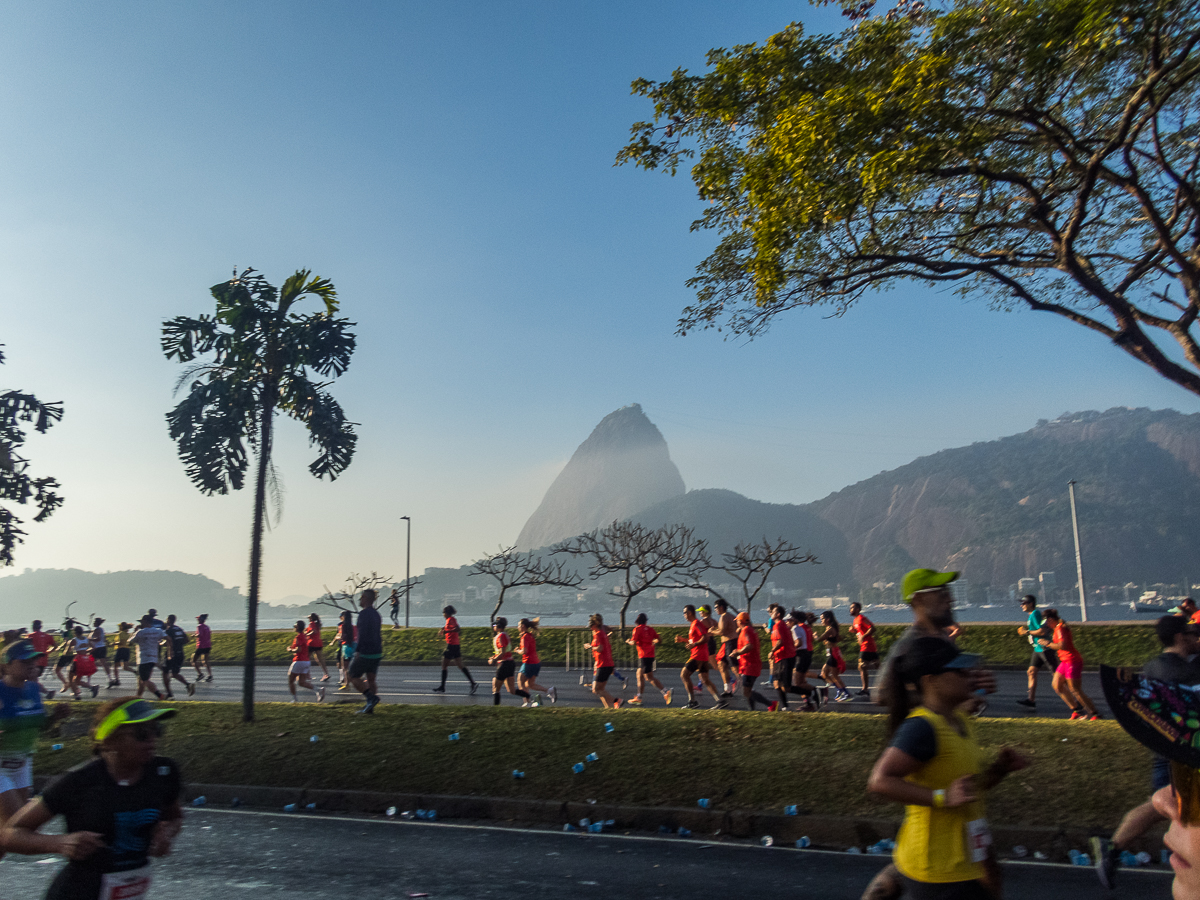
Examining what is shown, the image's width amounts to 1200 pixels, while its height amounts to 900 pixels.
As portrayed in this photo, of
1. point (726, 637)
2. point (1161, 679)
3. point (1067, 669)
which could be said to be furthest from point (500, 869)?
point (1067, 669)

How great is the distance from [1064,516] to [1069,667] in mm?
173617

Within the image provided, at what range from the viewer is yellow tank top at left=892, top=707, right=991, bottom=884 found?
289 centimetres

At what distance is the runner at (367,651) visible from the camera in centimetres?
1268

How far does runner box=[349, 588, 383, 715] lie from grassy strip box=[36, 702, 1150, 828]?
0.61 metres

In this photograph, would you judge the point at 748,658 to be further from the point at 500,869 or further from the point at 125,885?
the point at 125,885

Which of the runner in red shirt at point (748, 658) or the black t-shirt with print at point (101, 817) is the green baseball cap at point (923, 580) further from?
the runner in red shirt at point (748, 658)

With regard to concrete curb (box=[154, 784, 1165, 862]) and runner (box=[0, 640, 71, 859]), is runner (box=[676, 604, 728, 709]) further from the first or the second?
runner (box=[0, 640, 71, 859])

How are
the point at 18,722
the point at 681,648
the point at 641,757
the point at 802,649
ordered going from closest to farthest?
the point at 18,722 → the point at 641,757 → the point at 802,649 → the point at 681,648

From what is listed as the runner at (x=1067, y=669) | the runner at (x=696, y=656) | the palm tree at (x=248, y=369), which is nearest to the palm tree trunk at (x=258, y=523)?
the palm tree at (x=248, y=369)

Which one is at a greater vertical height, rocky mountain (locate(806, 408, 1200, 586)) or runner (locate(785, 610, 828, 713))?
rocky mountain (locate(806, 408, 1200, 586))

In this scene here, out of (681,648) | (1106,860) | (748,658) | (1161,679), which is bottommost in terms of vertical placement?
(681,648)

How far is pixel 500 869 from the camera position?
259 inches

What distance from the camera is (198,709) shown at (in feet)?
44.1

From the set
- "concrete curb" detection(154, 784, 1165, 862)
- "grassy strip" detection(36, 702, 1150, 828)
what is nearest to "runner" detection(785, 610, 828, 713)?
"grassy strip" detection(36, 702, 1150, 828)
